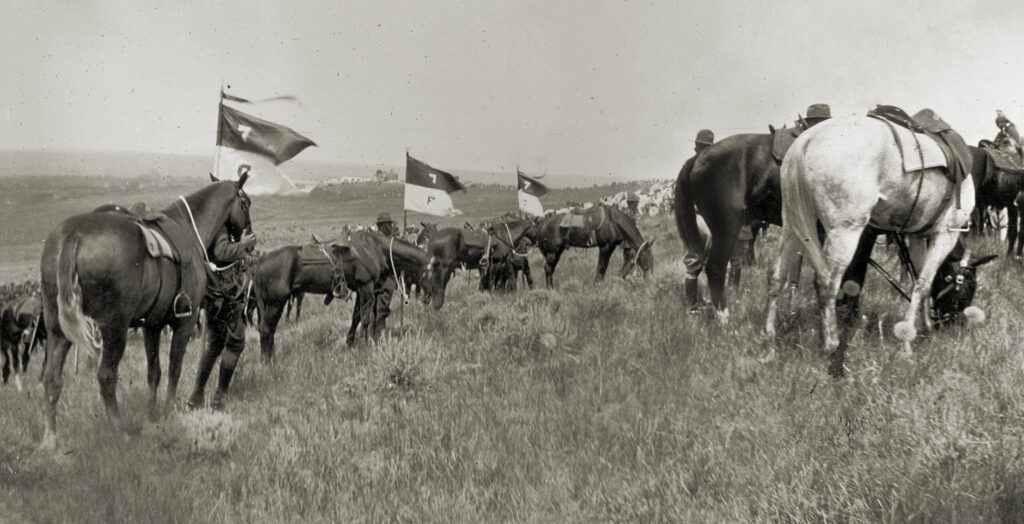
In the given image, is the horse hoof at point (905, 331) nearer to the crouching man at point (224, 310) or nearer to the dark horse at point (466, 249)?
the crouching man at point (224, 310)

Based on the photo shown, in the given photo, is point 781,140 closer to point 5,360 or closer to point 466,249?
point 466,249

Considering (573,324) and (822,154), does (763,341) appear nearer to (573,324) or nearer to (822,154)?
(822,154)

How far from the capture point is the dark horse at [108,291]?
5840 millimetres

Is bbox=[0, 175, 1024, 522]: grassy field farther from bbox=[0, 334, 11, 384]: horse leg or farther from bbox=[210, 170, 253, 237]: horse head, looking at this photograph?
bbox=[0, 334, 11, 384]: horse leg

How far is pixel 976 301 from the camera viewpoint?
7.11 meters

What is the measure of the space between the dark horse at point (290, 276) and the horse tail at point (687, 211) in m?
6.40

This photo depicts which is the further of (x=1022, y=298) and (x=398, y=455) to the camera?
(x=1022, y=298)

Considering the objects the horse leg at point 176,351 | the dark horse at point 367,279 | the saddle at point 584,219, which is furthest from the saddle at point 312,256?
the saddle at point 584,219

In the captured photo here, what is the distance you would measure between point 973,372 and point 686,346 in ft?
8.02

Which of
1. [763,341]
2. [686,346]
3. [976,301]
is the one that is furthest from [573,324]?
[976,301]

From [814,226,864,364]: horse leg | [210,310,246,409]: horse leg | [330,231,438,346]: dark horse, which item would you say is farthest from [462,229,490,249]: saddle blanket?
A: [814,226,864,364]: horse leg

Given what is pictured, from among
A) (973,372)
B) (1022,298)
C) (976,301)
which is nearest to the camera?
(973,372)

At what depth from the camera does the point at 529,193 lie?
25766 millimetres

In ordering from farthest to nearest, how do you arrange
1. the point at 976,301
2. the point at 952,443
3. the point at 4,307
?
the point at 4,307, the point at 976,301, the point at 952,443
